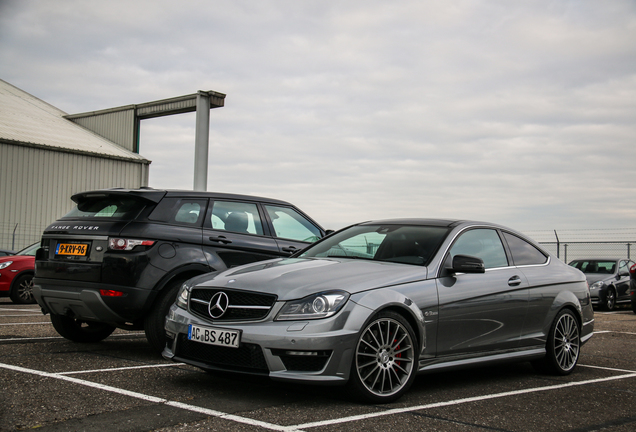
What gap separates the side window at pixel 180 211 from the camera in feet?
21.8

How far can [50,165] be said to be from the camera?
26.0 metres

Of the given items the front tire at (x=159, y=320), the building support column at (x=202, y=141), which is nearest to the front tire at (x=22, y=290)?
the front tire at (x=159, y=320)

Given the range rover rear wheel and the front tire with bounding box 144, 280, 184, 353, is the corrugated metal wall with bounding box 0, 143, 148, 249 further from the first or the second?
the front tire with bounding box 144, 280, 184, 353

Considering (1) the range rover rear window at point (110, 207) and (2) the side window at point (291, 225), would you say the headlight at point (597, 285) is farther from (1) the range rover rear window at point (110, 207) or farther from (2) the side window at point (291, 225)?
(1) the range rover rear window at point (110, 207)

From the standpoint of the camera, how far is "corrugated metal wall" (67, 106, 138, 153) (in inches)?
1171

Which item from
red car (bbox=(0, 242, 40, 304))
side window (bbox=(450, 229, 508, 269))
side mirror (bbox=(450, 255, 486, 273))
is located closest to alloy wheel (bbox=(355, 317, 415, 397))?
side mirror (bbox=(450, 255, 486, 273))

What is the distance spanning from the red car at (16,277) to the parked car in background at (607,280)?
13.9 meters

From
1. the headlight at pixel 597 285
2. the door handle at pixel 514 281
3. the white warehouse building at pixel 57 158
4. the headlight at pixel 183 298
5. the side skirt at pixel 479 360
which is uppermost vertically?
the white warehouse building at pixel 57 158

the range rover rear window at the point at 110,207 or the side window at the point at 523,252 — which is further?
the range rover rear window at the point at 110,207

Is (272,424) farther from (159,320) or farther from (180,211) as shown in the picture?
(180,211)

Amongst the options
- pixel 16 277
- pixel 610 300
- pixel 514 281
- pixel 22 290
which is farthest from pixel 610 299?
pixel 16 277

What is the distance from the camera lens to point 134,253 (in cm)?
628

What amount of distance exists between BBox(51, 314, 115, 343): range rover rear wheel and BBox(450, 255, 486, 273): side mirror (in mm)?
4287

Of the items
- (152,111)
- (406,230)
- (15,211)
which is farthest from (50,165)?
(406,230)
